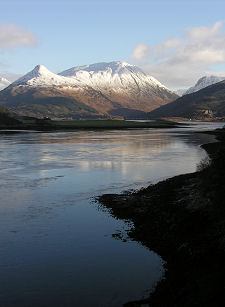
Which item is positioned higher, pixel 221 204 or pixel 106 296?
pixel 221 204

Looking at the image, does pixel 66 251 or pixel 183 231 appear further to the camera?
pixel 183 231

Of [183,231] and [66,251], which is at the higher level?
[183,231]

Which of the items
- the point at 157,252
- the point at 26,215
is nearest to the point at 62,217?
the point at 26,215

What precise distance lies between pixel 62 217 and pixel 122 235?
18.1 ft

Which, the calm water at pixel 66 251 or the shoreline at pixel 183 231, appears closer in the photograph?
the shoreline at pixel 183 231

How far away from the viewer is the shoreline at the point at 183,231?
15672mm

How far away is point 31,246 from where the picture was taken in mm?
21047

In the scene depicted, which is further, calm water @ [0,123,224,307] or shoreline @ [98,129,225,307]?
calm water @ [0,123,224,307]

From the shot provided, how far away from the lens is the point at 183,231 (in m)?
22.6

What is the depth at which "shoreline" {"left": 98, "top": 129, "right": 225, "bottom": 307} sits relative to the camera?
15.7m

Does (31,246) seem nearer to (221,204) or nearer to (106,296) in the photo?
(106,296)

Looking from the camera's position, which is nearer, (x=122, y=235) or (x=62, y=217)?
(x=122, y=235)

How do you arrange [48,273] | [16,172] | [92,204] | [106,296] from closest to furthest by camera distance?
[106,296]
[48,273]
[92,204]
[16,172]

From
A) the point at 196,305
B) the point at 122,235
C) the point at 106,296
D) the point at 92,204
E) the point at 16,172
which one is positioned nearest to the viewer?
the point at 196,305
